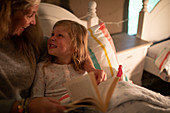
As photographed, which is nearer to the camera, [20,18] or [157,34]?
[20,18]

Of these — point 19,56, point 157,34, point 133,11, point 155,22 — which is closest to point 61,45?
point 19,56

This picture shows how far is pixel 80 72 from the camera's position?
104 centimetres

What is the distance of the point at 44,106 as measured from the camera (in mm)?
617

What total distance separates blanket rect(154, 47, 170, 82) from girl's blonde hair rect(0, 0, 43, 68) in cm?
136

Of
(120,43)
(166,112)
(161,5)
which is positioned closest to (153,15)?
(161,5)

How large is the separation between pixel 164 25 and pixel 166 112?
6.28 ft

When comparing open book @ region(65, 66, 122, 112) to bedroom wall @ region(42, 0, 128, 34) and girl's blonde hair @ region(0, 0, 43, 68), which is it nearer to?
girl's blonde hair @ region(0, 0, 43, 68)

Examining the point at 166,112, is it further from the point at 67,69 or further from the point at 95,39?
the point at 95,39

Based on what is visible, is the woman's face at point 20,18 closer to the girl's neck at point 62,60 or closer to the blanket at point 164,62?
the girl's neck at point 62,60

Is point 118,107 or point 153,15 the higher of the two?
point 153,15

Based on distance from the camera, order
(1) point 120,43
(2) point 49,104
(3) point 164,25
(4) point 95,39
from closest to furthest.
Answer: (2) point 49,104
(4) point 95,39
(1) point 120,43
(3) point 164,25

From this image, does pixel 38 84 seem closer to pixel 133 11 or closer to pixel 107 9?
pixel 107 9

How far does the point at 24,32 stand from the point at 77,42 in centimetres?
34

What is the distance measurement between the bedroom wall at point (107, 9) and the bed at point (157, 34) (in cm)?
24
